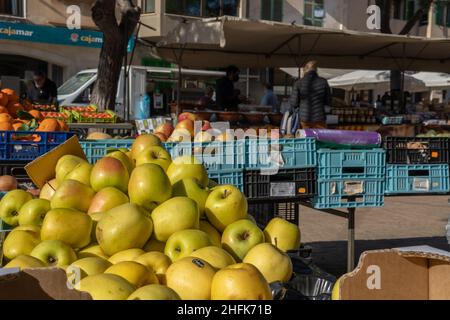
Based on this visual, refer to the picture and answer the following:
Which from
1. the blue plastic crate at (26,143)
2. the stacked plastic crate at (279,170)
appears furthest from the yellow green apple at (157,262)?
the blue plastic crate at (26,143)

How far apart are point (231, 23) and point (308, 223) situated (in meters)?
3.06

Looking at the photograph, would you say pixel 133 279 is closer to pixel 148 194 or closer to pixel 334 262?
pixel 148 194

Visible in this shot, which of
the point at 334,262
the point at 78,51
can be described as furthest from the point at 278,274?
the point at 78,51

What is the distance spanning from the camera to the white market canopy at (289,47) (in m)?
8.73

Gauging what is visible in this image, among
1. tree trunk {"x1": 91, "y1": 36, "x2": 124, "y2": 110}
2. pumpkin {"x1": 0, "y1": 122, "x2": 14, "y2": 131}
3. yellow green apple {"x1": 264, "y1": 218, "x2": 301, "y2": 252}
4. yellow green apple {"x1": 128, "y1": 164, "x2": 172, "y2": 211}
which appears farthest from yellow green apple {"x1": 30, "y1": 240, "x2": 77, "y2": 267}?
tree trunk {"x1": 91, "y1": 36, "x2": 124, "y2": 110}

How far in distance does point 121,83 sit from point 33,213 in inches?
596

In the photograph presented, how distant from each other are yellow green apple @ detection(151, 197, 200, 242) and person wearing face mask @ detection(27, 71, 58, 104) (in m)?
8.44

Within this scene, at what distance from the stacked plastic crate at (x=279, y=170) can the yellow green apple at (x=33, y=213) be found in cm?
173

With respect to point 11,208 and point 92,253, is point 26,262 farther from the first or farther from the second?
point 11,208

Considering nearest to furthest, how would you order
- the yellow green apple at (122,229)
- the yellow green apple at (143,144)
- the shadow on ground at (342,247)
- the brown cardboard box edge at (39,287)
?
the brown cardboard box edge at (39,287) → the yellow green apple at (122,229) → the yellow green apple at (143,144) → the shadow on ground at (342,247)

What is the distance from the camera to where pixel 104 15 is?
34.2 ft

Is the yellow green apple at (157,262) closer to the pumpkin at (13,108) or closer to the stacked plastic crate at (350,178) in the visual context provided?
the stacked plastic crate at (350,178)

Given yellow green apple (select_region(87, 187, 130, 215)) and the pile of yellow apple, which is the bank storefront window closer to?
the pile of yellow apple

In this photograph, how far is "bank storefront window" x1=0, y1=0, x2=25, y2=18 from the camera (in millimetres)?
21484
